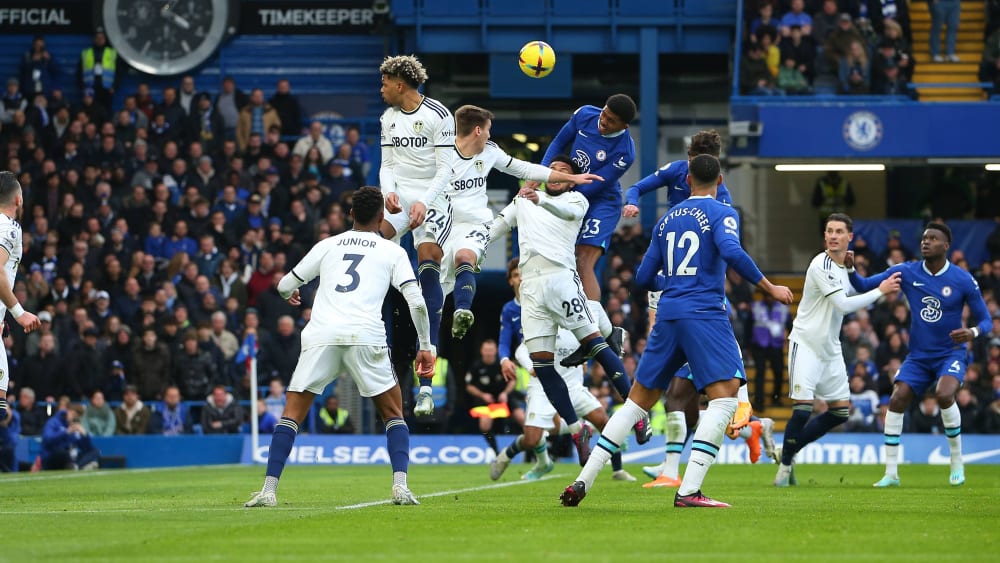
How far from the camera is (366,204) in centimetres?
1180

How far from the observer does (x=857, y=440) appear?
993 inches

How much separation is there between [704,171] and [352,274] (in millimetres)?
2754

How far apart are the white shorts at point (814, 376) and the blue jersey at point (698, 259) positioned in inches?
209

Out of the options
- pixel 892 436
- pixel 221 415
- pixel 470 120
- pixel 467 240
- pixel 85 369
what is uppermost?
pixel 470 120

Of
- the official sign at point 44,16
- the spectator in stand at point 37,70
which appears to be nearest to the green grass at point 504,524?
the spectator in stand at point 37,70

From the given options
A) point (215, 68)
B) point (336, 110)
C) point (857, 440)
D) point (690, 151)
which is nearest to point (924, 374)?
point (690, 151)

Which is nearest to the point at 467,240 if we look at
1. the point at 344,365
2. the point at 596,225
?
the point at 596,225

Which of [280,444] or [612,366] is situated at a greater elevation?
[612,366]

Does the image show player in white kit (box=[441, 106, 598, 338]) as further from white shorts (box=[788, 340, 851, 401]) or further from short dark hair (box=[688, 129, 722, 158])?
white shorts (box=[788, 340, 851, 401])

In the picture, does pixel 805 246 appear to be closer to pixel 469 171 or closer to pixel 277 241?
pixel 277 241

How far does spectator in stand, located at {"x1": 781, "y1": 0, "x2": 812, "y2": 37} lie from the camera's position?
30766 millimetres

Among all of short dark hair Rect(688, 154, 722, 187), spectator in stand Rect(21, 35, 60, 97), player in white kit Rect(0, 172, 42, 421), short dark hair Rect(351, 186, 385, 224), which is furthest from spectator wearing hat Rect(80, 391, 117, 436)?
short dark hair Rect(688, 154, 722, 187)

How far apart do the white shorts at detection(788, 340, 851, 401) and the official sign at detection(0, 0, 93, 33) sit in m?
24.2

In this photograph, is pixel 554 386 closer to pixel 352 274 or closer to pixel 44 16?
pixel 352 274
